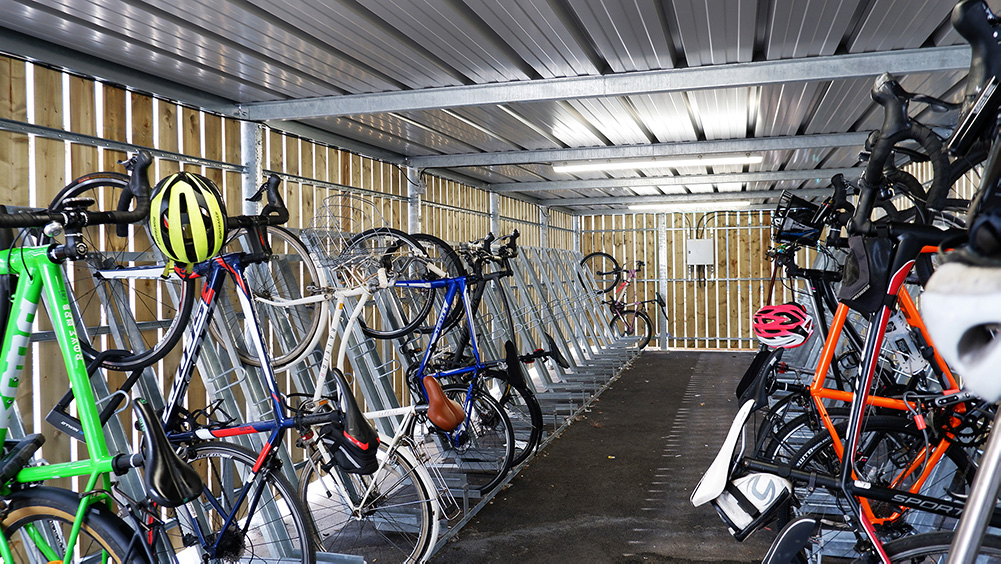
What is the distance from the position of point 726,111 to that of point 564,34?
2.25 meters

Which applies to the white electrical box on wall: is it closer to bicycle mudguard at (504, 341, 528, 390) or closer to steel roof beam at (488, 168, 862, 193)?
steel roof beam at (488, 168, 862, 193)

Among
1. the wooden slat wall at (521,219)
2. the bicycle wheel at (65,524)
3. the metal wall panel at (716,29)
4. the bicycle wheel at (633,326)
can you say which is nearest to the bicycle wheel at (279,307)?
the bicycle wheel at (65,524)

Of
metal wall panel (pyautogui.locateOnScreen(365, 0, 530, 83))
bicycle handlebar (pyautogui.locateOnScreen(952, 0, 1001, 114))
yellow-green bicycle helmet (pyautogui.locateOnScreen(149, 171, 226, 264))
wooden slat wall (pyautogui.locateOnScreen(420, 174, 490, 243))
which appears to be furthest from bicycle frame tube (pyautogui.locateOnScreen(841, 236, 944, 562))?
wooden slat wall (pyautogui.locateOnScreen(420, 174, 490, 243))

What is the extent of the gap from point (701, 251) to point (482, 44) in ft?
33.8

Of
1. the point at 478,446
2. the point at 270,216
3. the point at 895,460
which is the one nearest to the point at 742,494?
the point at 895,460

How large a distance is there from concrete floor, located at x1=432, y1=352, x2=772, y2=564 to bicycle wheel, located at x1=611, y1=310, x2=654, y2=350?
4.21 metres

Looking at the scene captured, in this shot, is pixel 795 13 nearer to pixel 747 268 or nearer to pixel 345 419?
pixel 345 419

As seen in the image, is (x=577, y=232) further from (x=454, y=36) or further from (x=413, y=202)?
(x=454, y=36)

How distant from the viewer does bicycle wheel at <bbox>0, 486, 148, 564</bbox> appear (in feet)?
6.08

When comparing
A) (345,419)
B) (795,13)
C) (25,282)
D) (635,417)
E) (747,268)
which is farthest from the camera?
(747,268)

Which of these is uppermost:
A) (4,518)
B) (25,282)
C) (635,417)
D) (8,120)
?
(8,120)

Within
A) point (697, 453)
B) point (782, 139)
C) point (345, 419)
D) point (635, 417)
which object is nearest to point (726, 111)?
point (782, 139)

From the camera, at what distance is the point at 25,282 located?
2018 mm

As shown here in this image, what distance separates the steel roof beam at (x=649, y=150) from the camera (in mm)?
5914
